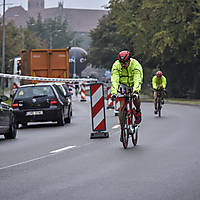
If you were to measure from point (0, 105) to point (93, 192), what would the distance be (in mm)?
8456

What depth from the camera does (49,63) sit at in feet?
114

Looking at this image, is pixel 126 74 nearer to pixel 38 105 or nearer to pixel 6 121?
pixel 6 121

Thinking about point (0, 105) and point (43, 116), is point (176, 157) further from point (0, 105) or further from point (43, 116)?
point (43, 116)

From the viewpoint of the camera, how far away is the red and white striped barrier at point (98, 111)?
15.4 metres

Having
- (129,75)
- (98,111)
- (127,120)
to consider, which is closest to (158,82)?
(98,111)

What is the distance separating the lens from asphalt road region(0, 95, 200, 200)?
730 centimetres

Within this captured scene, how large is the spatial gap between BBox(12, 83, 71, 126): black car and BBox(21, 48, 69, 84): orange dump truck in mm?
13790

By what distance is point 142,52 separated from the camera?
53219mm

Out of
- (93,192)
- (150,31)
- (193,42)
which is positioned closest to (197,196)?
(93,192)

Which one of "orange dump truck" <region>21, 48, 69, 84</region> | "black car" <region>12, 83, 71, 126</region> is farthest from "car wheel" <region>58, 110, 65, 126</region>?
"orange dump truck" <region>21, 48, 69, 84</region>

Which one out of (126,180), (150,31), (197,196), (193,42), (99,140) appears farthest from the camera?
(150,31)

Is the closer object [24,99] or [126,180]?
[126,180]

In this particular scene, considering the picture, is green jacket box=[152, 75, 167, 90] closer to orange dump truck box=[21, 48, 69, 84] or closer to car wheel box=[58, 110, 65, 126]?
Result: car wheel box=[58, 110, 65, 126]

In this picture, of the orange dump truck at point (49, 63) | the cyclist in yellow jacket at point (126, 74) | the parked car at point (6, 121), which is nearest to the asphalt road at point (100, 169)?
the parked car at point (6, 121)
